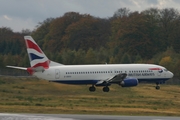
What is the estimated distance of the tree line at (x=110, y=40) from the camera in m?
112

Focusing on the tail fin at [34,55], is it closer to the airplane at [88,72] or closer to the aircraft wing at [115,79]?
the airplane at [88,72]

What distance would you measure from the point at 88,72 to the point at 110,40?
76270 mm

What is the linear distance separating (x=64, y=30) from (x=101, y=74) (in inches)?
3519

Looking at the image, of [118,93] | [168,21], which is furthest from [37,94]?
[168,21]

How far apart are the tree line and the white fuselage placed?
112 ft

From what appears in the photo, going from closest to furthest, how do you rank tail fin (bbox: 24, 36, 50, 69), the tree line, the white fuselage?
tail fin (bbox: 24, 36, 50, 69)
the white fuselage
the tree line

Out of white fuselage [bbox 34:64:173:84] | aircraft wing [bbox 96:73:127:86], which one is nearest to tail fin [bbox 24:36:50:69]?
white fuselage [bbox 34:64:173:84]

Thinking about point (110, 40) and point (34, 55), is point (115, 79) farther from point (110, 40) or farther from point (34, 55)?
point (110, 40)

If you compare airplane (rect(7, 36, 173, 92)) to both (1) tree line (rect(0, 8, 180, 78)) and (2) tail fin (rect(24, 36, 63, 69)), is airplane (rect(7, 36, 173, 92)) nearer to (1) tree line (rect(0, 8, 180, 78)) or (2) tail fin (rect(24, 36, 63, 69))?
(2) tail fin (rect(24, 36, 63, 69))

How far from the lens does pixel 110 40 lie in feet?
476

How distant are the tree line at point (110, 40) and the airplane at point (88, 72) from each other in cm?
3457

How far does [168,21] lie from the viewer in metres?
140

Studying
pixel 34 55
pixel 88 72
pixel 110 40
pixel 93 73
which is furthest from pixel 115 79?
pixel 110 40

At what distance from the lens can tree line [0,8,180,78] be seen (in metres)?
112
